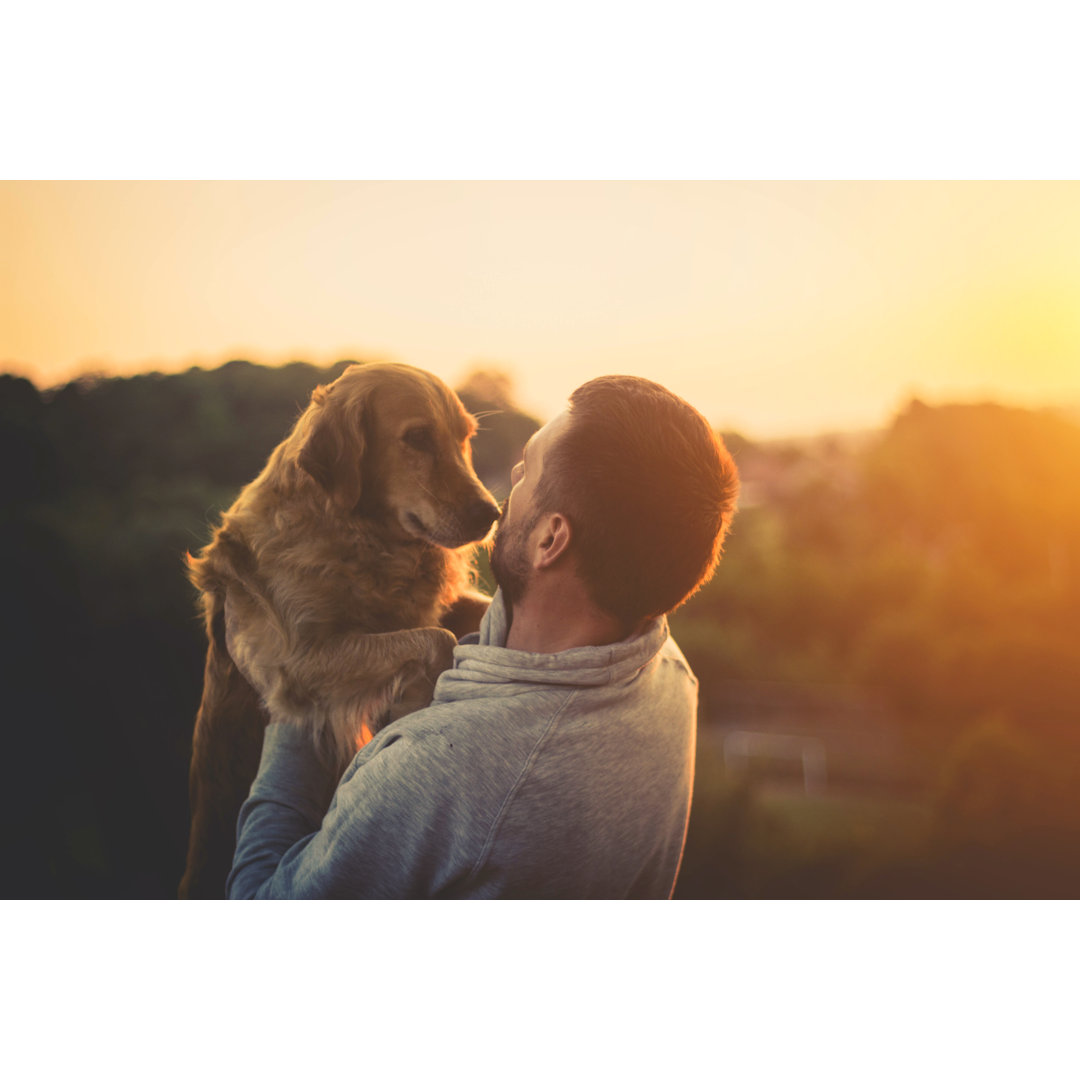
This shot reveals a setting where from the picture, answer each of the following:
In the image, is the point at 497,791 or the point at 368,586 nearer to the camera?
the point at 497,791

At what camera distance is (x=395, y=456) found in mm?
1424

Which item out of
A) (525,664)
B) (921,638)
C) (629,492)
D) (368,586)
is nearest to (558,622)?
(525,664)

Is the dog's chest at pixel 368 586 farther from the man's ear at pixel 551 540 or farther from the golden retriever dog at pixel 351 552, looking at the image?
the man's ear at pixel 551 540

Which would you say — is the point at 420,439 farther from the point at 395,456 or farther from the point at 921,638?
the point at 921,638

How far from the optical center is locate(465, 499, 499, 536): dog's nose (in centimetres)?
139

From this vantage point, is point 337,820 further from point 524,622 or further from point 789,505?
point 789,505

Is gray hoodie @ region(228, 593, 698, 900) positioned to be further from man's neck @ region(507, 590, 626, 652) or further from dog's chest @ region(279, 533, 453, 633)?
dog's chest @ region(279, 533, 453, 633)

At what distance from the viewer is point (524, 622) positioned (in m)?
1.23

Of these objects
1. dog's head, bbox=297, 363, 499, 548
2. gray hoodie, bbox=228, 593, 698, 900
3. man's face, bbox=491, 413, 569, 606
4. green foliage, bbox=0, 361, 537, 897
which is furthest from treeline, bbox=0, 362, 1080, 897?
gray hoodie, bbox=228, 593, 698, 900

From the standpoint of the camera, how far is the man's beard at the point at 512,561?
1215 mm

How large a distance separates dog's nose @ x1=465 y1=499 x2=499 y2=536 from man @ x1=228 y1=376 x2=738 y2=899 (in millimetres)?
126

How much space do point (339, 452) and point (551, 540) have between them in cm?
46

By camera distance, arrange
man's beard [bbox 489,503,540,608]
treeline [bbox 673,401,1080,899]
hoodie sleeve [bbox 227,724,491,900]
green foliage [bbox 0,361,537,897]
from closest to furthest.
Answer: hoodie sleeve [bbox 227,724,491,900]
man's beard [bbox 489,503,540,608]
green foliage [bbox 0,361,537,897]
treeline [bbox 673,401,1080,899]

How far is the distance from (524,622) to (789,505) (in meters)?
1.60
